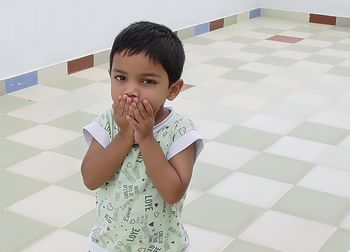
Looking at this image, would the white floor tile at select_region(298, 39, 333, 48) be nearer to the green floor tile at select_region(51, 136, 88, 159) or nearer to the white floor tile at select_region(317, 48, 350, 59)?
the white floor tile at select_region(317, 48, 350, 59)

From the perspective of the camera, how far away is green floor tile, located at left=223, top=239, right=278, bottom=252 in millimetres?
1984

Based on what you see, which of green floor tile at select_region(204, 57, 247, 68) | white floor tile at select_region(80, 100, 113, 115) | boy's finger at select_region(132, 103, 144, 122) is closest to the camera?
boy's finger at select_region(132, 103, 144, 122)

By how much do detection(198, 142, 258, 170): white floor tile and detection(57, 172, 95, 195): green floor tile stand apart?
506mm

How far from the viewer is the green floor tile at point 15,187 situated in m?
2.27

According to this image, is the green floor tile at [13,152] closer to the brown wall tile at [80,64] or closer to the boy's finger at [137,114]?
the brown wall tile at [80,64]

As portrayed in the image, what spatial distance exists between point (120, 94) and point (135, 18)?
3.14m

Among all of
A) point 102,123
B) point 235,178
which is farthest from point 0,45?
point 102,123

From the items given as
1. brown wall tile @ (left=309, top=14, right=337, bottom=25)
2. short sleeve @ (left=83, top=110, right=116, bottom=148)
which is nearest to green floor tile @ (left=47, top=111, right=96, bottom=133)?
short sleeve @ (left=83, top=110, right=116, bottom=148)

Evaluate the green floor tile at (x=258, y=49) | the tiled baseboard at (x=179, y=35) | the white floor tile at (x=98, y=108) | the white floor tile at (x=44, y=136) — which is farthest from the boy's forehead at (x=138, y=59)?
the green floor tile at (x=258, y=49)

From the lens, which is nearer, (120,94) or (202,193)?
(120,94)

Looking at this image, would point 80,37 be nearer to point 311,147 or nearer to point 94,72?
point 94,72

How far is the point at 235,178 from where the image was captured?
249 cm

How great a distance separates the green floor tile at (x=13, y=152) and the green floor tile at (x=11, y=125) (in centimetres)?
11

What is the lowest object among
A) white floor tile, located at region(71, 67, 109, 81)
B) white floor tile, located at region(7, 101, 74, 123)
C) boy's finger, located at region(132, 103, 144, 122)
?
white floor tile, located at region(71, 67, 109, 81)
